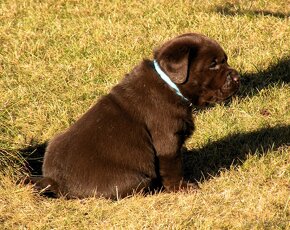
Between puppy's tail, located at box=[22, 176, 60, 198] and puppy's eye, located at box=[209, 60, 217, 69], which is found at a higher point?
puppy's eye, located at box=[209, 60, 217, 69]

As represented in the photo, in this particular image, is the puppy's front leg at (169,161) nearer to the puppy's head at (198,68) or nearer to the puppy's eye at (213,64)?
the puppy's head at (198,68)

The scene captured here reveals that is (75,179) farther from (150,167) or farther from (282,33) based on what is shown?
(282,33)

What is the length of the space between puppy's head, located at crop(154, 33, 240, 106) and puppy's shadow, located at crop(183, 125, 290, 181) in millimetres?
726

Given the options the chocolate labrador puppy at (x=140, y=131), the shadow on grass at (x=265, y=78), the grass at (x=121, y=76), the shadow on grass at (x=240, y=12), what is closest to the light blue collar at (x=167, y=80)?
the chocolate labrador puppy at (x=140, y=131)

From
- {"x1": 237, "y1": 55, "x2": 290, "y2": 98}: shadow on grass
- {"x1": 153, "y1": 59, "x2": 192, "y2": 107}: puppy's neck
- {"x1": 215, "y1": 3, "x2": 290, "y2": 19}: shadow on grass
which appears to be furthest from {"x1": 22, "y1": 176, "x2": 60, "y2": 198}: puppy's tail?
{"x1": 215, "y1": 3, "x2": 290, "y2": 19}: shadow on grass

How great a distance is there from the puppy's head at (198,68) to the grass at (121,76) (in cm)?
75

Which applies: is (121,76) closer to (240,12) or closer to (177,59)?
(177,59)

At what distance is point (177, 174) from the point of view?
4.94 meters

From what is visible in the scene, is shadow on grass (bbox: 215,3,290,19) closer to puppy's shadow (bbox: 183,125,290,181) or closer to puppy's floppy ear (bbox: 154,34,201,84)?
puppy's shadow (bbox: 183,125,290,181)

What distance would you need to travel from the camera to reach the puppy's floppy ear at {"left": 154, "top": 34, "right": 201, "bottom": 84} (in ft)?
15.6

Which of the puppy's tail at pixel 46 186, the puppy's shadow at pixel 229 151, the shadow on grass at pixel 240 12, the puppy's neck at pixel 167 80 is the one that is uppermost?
the puppy's neck at pixel 167 80

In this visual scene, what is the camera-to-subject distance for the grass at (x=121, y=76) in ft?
14.6

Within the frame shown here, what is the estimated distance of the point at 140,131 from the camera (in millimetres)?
4820

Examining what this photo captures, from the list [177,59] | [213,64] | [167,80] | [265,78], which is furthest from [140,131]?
[265,78]
